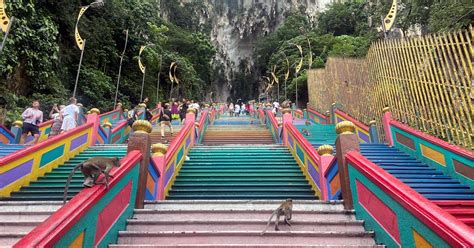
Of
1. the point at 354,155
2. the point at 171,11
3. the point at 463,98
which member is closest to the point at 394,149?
the point at 463,98

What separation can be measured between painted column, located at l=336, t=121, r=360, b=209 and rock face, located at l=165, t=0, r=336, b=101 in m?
51.1

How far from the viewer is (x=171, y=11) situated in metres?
49.4

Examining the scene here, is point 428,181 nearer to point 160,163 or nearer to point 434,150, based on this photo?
point 434,150

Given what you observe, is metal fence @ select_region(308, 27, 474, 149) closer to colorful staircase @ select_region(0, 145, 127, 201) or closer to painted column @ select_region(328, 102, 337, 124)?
painted column @ select_region(328, 102, 337, 124)

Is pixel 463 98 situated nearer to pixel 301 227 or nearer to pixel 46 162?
pixel 301 227

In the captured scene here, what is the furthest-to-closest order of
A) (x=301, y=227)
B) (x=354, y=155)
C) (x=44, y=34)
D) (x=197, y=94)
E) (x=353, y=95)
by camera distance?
(x=197, y=94) < (x=44, y=34) < (x=353, y=95) < (x=354, y=155) < (x=301, y=227)

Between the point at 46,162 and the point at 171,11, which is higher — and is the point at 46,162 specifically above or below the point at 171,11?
below

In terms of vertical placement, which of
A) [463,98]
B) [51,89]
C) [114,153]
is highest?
[51,89]

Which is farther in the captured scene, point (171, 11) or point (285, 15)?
point (285, 15)

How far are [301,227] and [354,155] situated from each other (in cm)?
108

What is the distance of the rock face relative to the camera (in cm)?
5556

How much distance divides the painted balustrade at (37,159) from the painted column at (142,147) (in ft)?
7.18

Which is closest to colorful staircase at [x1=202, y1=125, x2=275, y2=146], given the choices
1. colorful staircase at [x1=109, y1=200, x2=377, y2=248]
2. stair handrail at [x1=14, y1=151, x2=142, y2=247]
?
colorful staircase at [x1=109, y1=200, x2=377, y2=248]

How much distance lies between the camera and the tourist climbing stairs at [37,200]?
3.50m
